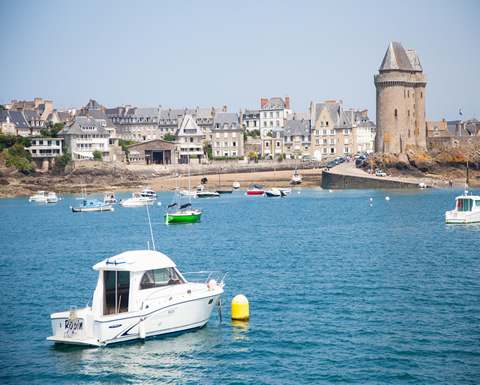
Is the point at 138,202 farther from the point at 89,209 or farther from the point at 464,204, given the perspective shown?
the point at 464,204

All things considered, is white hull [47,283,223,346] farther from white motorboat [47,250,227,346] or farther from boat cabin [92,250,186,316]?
boat cabin [92,250,186,316]

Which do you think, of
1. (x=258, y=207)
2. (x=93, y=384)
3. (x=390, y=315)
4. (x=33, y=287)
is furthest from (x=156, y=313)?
(x=258, y=207)

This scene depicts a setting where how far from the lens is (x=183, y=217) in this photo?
62594 mm

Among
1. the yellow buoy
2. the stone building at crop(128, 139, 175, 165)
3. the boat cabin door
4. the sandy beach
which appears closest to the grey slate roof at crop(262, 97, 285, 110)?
the sandy beach

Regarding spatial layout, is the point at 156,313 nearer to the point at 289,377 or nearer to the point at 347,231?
the point at 289,377

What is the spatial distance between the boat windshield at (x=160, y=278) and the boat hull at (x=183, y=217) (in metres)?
38.8

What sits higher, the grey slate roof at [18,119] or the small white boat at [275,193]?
the grey slate roof at [18,119]

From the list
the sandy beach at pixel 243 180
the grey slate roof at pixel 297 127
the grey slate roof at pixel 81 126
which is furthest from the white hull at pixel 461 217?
the grey slate roof at pixel 297 127

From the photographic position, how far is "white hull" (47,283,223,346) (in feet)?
70.1

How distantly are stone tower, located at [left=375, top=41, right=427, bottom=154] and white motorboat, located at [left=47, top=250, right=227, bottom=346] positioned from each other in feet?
307

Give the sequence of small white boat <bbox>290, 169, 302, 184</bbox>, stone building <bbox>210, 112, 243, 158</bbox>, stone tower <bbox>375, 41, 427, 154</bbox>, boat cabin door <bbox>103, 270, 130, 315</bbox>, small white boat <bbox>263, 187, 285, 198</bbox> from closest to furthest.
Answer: boat cabin door <bbox>103, 270, 130, 315</bbox> → small white boat <bbox>263, 187, 285, 198</bbox> → stone tower <bbox>375, 41, 427, 154</bbox> → small white boat <bbox>290, 169, 302, 184</bbox> → stone building <bbox>210, 112, 243, 158</bbox>

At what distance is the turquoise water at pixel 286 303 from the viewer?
20.2 metres

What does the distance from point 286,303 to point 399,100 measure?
89086mm

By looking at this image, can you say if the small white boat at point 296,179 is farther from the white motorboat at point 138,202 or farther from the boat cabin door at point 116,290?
the boat cabin door at point 116,290
